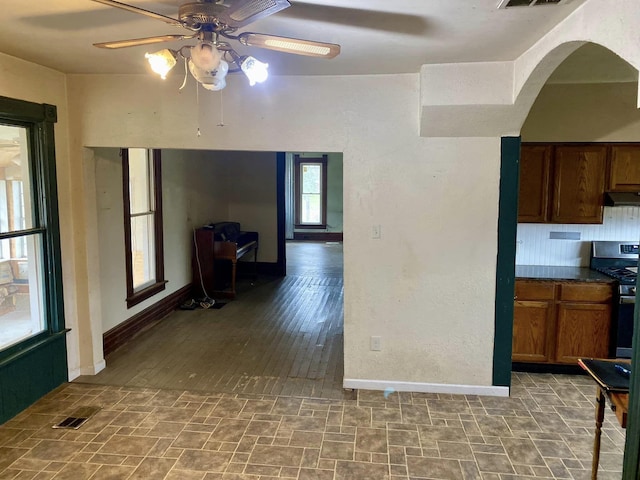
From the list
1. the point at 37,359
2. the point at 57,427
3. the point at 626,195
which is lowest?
the point at 57,427

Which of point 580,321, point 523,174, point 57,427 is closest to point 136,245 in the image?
point 57,427

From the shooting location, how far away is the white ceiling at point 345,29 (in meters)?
2.06

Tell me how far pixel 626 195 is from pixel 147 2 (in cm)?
388

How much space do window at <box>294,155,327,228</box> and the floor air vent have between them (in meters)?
9.18

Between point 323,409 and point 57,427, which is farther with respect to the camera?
point 323,409

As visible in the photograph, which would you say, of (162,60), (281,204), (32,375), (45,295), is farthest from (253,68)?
(281,204)

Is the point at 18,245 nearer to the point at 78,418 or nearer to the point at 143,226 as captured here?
the point at 78,418

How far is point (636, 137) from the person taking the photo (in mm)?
3852

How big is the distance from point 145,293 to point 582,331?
429 cm

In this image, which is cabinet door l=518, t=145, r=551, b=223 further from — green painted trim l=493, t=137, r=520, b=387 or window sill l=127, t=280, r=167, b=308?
window sill l=127, t=280, r=167, b=308

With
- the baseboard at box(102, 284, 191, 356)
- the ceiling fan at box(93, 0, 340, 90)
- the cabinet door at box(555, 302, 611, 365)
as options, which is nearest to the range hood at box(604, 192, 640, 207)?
the cabinet door at box(555, 302, 611, 365)

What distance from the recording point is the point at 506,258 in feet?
11.2

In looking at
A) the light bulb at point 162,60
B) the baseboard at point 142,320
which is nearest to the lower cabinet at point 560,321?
the light bulb at point 162,60

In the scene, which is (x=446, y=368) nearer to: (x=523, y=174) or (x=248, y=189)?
(x=523, y=174)
